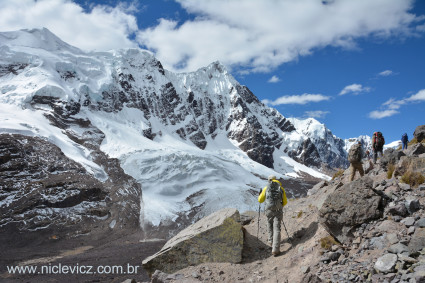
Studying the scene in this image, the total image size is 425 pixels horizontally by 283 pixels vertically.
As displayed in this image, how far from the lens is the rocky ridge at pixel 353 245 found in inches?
248

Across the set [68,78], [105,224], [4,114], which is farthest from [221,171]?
[68,78]

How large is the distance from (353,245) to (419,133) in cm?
1200

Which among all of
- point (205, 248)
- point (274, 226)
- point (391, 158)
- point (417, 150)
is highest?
point (417, 150)

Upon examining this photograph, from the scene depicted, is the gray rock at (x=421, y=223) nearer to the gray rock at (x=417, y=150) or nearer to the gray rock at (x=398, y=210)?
the gray rock at (x=398, y=210)

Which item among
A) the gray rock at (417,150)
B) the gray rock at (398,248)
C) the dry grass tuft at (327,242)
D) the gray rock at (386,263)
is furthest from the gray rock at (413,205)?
the gray rock at (417,150)

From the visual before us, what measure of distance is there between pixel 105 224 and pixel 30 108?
74.3m

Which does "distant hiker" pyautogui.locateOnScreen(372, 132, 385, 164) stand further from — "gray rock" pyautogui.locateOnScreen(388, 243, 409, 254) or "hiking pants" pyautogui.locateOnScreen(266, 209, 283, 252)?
"gray rock" pyautogui.locateOnScreen(388, 243, 409, 254)

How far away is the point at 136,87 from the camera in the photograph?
196875 mm

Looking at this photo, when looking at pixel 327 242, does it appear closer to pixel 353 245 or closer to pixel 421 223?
pixel 353 245

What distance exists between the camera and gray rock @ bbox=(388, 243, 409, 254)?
6323mm

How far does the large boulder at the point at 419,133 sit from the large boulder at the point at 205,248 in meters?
11.8

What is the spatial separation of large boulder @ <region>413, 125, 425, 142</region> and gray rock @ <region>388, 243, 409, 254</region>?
12370 mm

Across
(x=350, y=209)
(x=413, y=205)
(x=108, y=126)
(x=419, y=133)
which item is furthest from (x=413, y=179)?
(x=108, y=126)

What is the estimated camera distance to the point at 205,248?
10.8 meters
